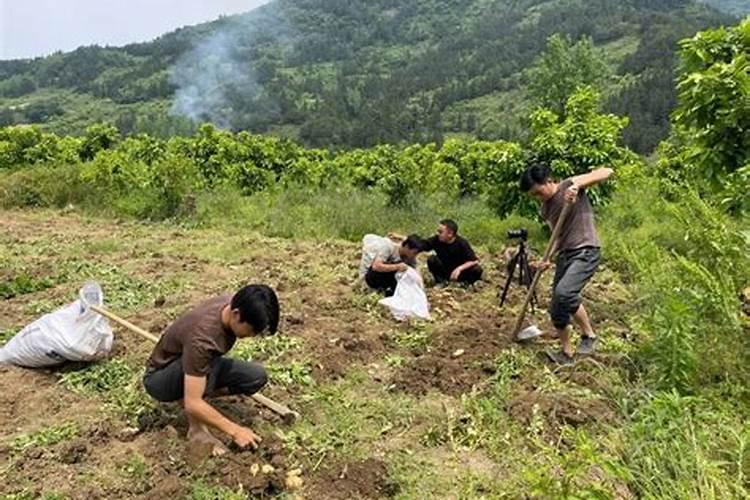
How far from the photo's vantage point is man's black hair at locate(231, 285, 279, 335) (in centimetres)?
330

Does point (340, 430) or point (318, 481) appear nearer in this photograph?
point (318, 481)

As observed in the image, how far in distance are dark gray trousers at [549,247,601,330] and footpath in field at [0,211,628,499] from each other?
0.39 meters

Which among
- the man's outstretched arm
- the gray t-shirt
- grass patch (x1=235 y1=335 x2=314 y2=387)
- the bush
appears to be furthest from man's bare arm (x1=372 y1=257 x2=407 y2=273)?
the bush

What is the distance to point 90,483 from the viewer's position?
3424 millimetres

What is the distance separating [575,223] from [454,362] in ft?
4.34

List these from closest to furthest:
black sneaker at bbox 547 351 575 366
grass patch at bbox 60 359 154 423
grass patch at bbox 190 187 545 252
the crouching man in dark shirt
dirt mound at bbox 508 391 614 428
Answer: dirt mound at bbox 508 391 614 428
grass patch at bbox 60 359 154 423
black sneaker at bbox 547 351 575 366
the crouching man in dark shirt
grass patch at bbox 190 187 545 252

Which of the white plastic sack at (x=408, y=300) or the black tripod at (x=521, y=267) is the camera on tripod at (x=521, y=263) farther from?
the white plastic sack at (x=408, y=300)

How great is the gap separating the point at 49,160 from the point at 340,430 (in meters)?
15.2

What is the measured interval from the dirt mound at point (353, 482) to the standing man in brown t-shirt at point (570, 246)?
6.28 ft

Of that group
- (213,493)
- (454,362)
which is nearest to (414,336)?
(454,362)

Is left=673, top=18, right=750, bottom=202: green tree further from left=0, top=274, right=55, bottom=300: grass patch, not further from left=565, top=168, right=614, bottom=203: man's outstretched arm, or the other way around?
left=0, top=274, right=55, bottom=300: grass patch

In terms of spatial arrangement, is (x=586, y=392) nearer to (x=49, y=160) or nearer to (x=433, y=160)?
(x=433, y=160)

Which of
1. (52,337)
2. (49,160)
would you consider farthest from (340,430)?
(49,160)

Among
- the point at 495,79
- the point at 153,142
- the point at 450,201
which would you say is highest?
the point at 153,142
